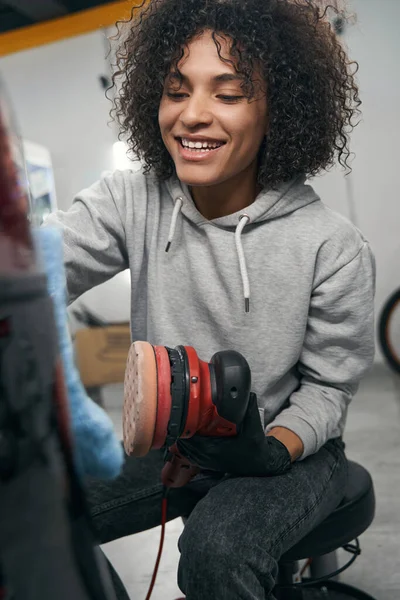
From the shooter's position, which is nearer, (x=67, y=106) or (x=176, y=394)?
(x=176, y=394)

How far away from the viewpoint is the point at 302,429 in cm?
97

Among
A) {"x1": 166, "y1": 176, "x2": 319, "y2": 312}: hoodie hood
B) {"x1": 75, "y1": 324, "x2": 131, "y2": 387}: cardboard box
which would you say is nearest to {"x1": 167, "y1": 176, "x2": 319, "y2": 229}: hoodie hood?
{"x1": 166, "y1": 176, "x2": 319, "y2": 312}: hoodie hood

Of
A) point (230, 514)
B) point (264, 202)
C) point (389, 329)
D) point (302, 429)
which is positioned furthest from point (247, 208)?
point (389, 329)

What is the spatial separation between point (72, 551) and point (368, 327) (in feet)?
2.90

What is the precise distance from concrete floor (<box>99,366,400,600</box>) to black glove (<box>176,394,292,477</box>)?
43cm

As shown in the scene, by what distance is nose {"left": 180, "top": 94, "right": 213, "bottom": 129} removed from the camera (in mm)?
887

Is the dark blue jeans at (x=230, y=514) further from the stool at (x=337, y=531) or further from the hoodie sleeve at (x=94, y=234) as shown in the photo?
the hoodie sleeve at (x=94, y=234)

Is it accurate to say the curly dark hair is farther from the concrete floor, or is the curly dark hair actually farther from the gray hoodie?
the concrete floor

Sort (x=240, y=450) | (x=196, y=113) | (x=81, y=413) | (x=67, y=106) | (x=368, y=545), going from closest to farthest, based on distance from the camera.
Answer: (x=81, y=413)
(x=240, y=450)
(x=196, y=113)
(x=368, y=545)
(x=67, y=106)

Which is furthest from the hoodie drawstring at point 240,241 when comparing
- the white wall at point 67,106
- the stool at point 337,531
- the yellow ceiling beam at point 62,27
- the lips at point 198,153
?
the white wall at point 67,106

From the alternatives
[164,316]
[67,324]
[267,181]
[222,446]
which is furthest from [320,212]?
[67,324]

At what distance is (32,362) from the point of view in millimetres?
209

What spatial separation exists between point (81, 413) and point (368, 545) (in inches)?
65.7

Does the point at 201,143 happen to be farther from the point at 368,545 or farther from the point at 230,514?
the point at 368,545
